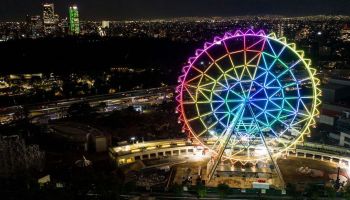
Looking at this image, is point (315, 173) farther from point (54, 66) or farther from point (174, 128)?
point (54, 66)

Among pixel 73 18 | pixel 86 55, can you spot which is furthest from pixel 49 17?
pixel 86 55

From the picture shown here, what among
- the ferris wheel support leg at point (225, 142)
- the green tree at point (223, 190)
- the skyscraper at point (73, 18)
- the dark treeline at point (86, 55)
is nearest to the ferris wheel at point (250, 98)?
the ferris wheel support leg at point (225, 142)

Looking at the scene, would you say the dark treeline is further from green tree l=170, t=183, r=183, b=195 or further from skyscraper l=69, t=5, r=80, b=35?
skyscraper l=69, t=5, r=80, b=35

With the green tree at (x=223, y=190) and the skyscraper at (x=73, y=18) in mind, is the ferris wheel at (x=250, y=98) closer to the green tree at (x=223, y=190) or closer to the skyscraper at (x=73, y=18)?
the green tree at (x=223, y=190)

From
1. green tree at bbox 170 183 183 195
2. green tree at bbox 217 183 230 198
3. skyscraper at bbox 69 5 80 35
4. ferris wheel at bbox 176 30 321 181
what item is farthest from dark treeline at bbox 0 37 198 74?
skyscraper at bbox 69 5 80 35

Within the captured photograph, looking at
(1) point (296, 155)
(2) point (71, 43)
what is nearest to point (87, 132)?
(1) point (296, 155)

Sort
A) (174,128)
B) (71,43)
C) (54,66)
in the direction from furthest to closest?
(71,43), (54,66), (174,128)

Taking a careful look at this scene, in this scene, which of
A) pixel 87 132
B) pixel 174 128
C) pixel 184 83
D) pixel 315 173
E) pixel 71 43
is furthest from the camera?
pixel 71 43

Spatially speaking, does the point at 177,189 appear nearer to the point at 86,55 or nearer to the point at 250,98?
the point at 250,98
